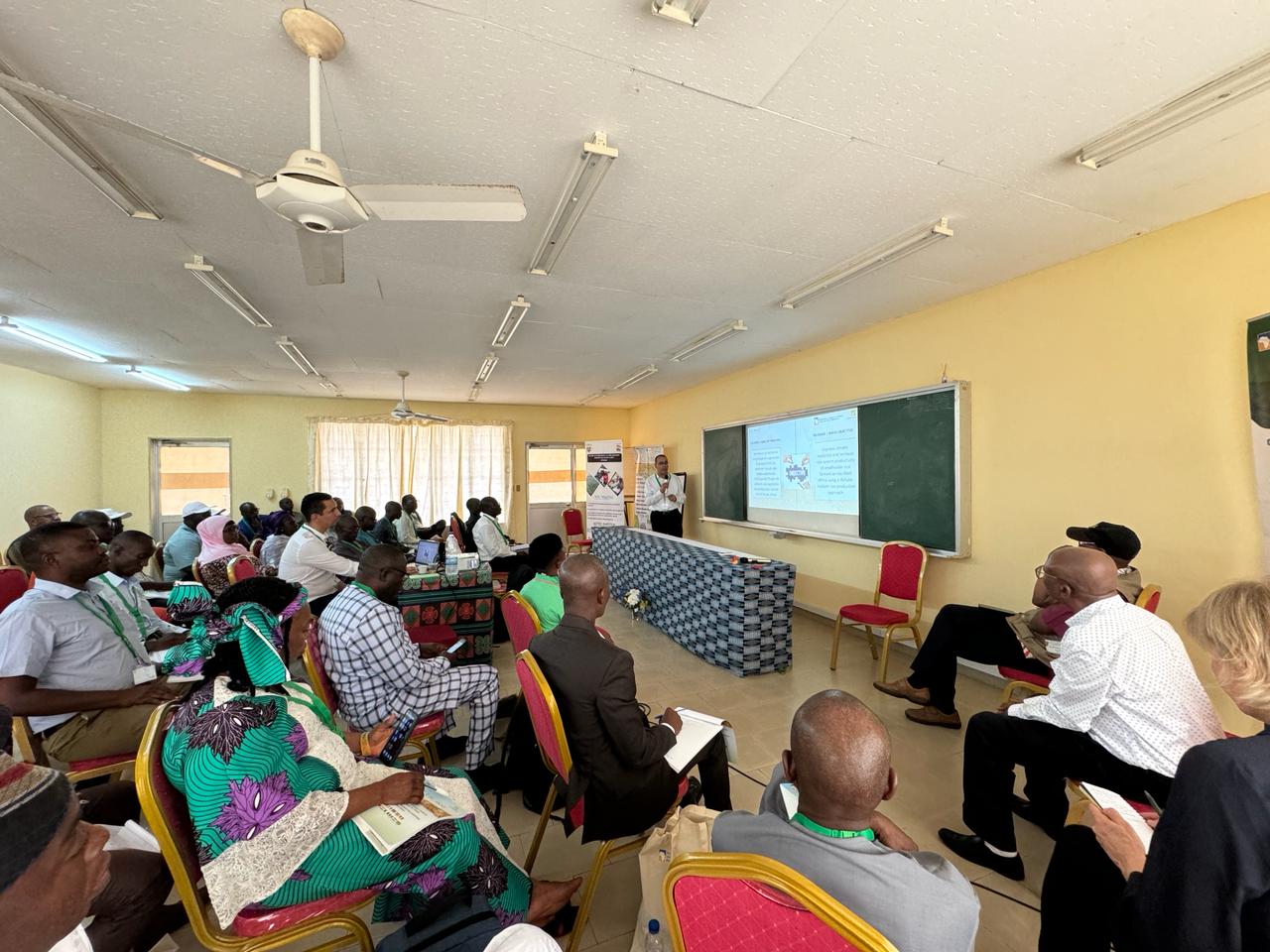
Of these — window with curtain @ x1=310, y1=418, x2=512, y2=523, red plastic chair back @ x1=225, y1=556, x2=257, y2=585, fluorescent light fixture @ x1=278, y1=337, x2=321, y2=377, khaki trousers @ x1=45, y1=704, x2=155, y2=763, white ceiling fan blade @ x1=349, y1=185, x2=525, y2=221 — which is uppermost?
fluorescent light fixture @ x1=278, y1=337, x2=321, y2=377

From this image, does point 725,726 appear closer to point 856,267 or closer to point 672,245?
point 672,245

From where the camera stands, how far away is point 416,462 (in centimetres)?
837

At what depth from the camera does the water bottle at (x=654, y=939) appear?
139 centimetres

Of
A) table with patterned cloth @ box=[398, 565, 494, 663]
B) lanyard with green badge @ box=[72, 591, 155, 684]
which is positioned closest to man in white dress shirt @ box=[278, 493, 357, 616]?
table with patterned cloth @ box=[398, 565, 494, 663]

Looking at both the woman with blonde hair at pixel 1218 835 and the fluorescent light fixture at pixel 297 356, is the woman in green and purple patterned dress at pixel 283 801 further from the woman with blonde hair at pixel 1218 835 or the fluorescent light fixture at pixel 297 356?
the fluorescent light fixture at pixel 297 356

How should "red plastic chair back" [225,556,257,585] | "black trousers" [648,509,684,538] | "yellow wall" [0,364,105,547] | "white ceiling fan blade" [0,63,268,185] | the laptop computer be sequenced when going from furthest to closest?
"black trousers" [648,509,684,538], "yellow wall" [0,364,105,547], the laptop computer, "red plastic chair back" [225,556,257,585], "white ceiling fan blade" [0,63,268,185]

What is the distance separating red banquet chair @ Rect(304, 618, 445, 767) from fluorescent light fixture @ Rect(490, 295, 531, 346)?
249 cm

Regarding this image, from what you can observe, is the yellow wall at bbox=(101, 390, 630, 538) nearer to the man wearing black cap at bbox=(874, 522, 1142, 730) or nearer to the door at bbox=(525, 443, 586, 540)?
the door at bbox=(525, 443, 586, 540)

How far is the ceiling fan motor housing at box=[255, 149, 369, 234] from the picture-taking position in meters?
1.37

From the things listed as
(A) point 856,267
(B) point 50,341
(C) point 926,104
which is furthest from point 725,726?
(B) point 50,341

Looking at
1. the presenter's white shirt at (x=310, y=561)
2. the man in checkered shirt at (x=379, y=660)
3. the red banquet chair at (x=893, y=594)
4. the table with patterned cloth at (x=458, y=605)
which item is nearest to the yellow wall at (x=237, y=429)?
the presenter's white shirt at (x=310, y=561)

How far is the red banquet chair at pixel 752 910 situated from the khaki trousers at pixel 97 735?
2.17 metres

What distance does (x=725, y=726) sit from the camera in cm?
183

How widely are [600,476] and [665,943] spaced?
6437mm
